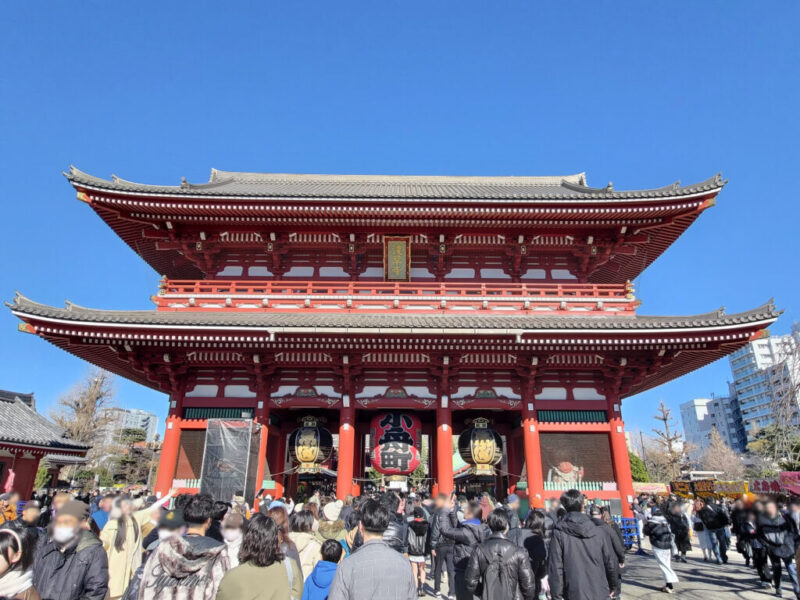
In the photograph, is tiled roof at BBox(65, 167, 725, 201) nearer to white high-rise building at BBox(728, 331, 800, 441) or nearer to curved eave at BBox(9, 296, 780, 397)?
curved eave at BBox(9, 296, 780, 397)

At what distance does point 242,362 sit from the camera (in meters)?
14.0

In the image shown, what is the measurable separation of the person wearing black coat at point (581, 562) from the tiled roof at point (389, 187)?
1060 centimetres

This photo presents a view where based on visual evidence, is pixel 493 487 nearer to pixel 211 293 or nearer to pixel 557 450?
pixel 557 450

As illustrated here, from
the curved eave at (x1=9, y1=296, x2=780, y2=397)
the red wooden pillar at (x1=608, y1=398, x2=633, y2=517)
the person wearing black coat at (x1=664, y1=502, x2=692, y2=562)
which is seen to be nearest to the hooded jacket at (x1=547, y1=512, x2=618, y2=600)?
the curved eave at (x1=9, y1=296, x2=780, y2=397)

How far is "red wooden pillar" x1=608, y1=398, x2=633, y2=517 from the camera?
13.2 metres

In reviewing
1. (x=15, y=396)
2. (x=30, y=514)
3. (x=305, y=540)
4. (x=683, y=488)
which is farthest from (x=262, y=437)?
(x=683, y=488)

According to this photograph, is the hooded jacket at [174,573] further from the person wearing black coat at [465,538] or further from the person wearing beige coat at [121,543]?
the person wearing black coat at [465,538]

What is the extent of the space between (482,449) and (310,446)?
207 inches

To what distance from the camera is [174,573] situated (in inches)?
134

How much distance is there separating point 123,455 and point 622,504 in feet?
159

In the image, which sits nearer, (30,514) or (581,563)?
(581,563)

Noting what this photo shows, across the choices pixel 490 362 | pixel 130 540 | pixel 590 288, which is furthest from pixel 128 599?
pixel 590 288

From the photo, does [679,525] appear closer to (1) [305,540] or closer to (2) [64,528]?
(1) [305,540]

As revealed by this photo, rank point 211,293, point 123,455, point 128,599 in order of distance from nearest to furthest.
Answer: point 128,599 < point 211,293 < point 123,455
